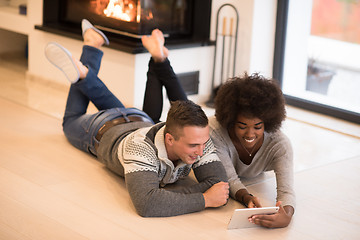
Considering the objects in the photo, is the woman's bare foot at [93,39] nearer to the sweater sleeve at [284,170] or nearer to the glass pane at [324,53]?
the sweater sleeve at [284,170]

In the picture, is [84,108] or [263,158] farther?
[84,108]

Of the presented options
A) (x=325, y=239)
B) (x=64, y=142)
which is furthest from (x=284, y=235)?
(x=64, y=142)

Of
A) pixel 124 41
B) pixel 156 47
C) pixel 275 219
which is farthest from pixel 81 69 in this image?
pixel 275 219

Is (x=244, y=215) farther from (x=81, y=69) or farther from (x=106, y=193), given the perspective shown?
(x=81, y=69)

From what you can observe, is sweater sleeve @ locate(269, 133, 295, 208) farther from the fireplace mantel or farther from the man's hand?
the fireplace mantel

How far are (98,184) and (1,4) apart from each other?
9.50 ft

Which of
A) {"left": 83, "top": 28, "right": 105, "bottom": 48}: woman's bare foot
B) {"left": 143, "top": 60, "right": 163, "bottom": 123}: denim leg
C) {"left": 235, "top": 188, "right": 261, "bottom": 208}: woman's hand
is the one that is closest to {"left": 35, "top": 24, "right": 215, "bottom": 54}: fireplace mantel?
{"left": 83, "top": 28, "right": 105, "bottom": 48}: woman's bare foot

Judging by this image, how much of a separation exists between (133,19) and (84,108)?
101 centimetres

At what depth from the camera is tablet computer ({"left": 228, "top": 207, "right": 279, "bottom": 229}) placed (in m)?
2.15

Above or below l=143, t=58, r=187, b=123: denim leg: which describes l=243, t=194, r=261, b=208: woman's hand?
below

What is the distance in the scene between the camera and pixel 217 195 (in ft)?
7.68

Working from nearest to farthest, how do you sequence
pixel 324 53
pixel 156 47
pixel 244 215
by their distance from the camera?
1. pixel 244 215
2. pixel 156 47
3. pixel 324 53

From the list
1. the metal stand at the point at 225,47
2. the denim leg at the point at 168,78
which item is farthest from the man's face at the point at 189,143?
the metal stand at the point at 225,47

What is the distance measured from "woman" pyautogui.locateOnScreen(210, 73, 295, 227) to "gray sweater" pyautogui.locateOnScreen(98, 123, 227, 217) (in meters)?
0.11
